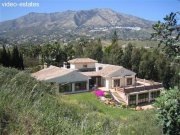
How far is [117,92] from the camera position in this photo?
112ft

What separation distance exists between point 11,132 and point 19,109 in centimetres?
61

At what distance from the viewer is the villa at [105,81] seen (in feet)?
107

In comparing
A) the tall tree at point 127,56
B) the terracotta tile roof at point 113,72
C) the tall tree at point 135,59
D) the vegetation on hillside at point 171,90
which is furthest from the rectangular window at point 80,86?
the vegetation on hillside at point 171,90

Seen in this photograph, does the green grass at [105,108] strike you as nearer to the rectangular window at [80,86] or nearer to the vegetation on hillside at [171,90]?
the rectangular window at [80,86]

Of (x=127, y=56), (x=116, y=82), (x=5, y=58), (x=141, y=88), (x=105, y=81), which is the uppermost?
(x=5, y=58)

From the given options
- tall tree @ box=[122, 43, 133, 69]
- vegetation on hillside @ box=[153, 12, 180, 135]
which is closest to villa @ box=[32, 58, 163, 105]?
tall tree @ box=[122, 43, 133, 69]

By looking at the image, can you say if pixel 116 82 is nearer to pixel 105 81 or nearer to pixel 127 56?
pixel 105 81

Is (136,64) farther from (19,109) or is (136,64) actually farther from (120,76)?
(19,109)

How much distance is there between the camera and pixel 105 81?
38.5 m

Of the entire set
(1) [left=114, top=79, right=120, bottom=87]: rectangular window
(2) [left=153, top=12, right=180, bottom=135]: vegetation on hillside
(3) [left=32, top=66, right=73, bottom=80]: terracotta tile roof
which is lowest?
(1) [left=114, top=79, right=120, bottom=87]: rectangular window

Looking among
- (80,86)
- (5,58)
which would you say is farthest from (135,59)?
(5,58)

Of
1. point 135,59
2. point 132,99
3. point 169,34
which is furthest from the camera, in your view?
point 135,59

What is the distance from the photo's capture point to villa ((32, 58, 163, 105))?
1287 inches

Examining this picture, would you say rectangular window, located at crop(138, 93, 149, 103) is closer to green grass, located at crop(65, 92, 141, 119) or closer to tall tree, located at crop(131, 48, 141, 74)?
green grass, located at crop(65, 92, 141, 119)
